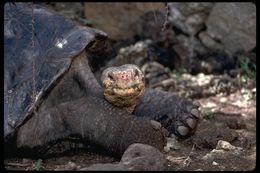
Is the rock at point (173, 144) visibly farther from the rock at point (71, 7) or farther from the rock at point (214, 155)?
the rock at point (71, 7)

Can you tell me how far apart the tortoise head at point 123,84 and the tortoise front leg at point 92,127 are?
7 cm

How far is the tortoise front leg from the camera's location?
9.43ft

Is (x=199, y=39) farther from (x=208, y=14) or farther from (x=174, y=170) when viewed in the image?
(x=174, y=170)

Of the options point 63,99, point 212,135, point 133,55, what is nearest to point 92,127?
point 63,99

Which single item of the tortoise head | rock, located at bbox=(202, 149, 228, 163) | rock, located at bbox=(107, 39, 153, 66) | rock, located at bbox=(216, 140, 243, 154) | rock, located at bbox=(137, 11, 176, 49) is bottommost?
rock, located at bbox=(107, 39, 153, 66)

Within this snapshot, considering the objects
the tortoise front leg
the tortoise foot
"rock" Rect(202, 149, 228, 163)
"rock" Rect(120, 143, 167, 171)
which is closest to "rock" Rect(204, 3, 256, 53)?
the tortoise foot

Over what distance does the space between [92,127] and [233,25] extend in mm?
2744

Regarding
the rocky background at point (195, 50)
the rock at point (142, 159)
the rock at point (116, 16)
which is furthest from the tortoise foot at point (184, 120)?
the rock at point (116, 16)

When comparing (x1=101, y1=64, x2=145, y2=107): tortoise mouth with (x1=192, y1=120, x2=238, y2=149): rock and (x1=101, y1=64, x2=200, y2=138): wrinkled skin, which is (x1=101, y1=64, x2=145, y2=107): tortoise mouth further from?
(x1=192, y1=120, x2=238, y2=149): rock

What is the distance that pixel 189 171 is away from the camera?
8.62ft

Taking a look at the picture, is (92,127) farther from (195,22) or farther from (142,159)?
(195,22)

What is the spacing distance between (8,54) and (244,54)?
102 inches

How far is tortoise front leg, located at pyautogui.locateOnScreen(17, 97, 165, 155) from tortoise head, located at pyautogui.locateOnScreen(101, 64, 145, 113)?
0.24 feet

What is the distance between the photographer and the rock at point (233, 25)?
17.0 feet
